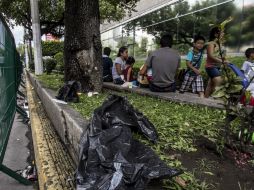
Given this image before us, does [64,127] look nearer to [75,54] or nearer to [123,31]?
[75,54]

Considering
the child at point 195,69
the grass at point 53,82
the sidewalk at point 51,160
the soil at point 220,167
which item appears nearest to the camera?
the soil at point 220,167

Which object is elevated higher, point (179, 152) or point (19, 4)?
point (19, 4)

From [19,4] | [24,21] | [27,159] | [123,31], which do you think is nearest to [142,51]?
[123,31]

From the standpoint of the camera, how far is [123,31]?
26531 millimetres

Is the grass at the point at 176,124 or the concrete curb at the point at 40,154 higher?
the grass at the point at 176,124

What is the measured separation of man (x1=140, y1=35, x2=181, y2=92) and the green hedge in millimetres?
33414

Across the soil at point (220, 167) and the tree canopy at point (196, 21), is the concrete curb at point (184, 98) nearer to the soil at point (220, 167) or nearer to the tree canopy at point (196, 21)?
the soil at point (220, 167)

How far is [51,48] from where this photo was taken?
4019 centimetres

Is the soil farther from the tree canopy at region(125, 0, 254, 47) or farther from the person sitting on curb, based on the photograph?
the tree canopy at region(125, 0, 254, 47)

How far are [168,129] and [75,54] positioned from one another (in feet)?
13.2

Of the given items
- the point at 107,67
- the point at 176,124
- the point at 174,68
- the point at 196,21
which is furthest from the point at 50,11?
the point at 176,124

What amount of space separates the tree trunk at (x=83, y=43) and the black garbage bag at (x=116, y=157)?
4.00 meters

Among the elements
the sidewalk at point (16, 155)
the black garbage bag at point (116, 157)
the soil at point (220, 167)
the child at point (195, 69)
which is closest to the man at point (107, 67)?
the sidewalk at point (16, 155)

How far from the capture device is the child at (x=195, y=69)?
745 centimetres
